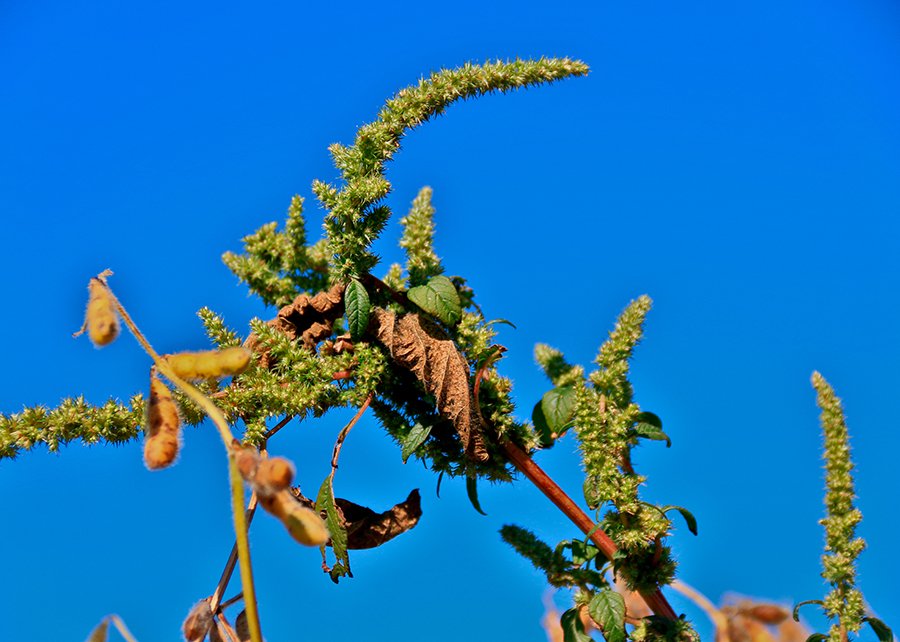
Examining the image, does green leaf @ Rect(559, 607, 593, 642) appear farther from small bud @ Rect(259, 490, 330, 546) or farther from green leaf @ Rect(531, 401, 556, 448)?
small bud @ Rect(259, 490, 330, 546)

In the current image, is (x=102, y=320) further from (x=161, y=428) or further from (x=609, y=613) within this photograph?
(x=609, y=613)

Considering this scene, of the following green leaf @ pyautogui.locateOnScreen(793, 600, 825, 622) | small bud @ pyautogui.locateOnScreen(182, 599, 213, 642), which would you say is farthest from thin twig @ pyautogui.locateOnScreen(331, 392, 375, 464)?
green leaf @ pyautogui.locateOnScreen(793, 600, 825, 622)

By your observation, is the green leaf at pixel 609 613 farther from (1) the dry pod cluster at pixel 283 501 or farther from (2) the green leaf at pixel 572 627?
(1) the dry pod cluster at pixel 283 501

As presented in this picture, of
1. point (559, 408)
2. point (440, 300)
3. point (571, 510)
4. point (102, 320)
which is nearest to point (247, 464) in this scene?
point (102, 320)

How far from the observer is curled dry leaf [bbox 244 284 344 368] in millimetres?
2461

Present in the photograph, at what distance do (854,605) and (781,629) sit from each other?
194 millimetres

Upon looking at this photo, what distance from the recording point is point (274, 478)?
3.91 ft

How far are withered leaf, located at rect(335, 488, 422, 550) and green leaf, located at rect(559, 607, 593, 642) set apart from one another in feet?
1.65

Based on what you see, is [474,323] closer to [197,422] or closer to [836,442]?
[197,422]

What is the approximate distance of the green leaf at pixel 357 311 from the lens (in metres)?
2.32

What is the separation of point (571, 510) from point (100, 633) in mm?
1315

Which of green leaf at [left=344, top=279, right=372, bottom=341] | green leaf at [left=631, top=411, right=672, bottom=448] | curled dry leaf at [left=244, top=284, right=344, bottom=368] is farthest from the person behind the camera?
green leaf at [left=631, top=411, right=672, bottom=448]

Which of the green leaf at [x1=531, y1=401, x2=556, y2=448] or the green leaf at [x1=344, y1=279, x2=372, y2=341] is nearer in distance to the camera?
the green leaf at [x1=344, y1=279, x2=372, y2=341]

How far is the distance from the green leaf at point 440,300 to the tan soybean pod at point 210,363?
98cm
